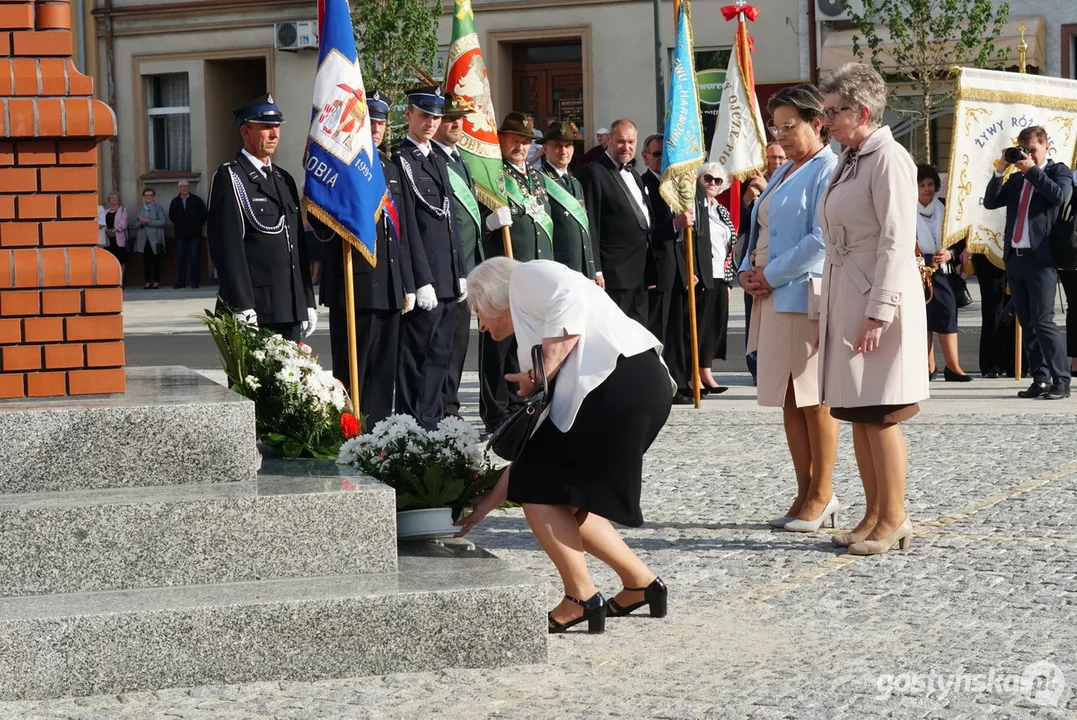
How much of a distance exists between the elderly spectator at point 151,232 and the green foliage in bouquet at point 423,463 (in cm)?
2634

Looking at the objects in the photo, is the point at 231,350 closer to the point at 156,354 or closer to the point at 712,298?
the point at 712,298

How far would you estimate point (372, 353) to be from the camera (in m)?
9.63

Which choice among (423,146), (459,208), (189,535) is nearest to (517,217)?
(459,208)

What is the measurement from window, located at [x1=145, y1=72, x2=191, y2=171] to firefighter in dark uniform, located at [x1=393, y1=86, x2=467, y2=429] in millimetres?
23016

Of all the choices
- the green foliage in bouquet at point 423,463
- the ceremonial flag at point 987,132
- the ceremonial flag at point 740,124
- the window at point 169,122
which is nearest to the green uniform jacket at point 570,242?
the ceremonial flag at point 740,124

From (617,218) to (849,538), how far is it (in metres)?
5.64

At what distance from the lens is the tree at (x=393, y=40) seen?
27.4 metres

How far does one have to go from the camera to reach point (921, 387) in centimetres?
644

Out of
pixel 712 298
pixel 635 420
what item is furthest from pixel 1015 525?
pixel 712 298

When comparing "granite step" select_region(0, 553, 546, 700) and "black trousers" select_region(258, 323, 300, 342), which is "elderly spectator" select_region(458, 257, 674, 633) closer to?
"granite step" select_region(0, 553, 546, 700)

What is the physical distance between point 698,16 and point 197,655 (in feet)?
80.0

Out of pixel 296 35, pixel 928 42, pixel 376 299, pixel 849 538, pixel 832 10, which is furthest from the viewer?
pixel 296 35

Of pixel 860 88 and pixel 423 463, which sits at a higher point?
pixel 860 88

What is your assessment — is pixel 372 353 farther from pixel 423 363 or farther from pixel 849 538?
pixel 849 538
